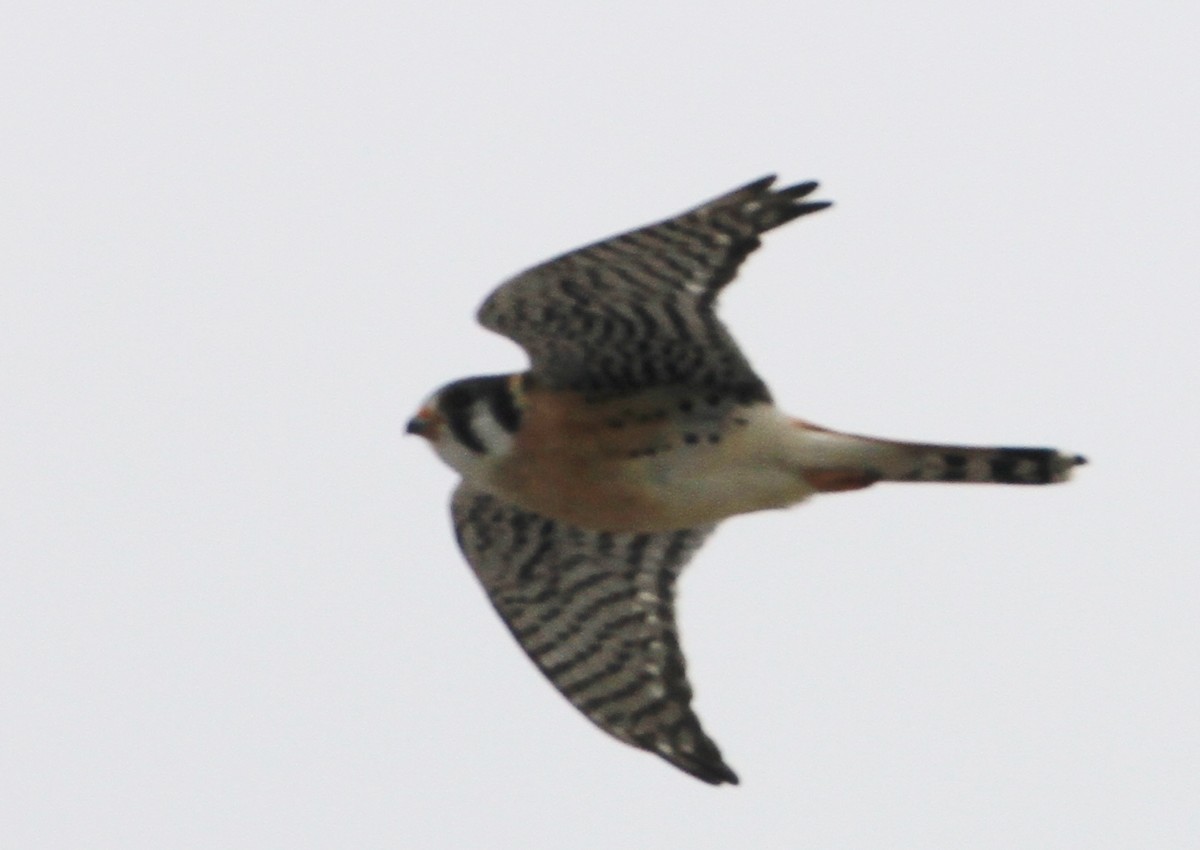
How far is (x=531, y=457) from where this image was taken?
9352 mm

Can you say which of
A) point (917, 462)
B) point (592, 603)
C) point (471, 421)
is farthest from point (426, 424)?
point (917, 462)

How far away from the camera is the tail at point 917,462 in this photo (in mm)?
8961

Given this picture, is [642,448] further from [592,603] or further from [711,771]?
[711,771]

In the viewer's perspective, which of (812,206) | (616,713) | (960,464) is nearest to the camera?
(812,206)

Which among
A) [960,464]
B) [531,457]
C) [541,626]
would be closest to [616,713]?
[541,626]

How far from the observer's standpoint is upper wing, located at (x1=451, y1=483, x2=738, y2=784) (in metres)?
9.95

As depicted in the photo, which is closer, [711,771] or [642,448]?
[642,448]

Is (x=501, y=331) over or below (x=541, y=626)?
over

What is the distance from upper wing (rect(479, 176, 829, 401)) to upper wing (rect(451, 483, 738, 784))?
951 mm

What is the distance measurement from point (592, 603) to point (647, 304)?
1.63m

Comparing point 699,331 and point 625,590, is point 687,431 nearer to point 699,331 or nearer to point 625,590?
point 699,331

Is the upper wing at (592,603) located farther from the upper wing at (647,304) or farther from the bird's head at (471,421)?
the upper wing at (647,304)

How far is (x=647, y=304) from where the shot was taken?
897cm

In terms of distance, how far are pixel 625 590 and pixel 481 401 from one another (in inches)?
43.5
